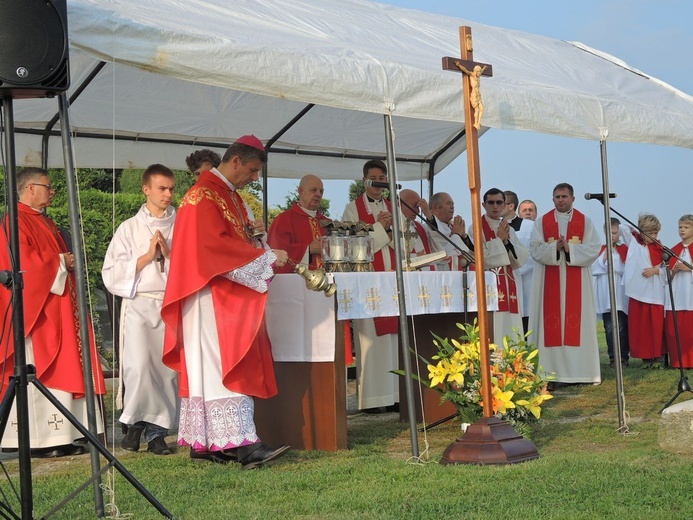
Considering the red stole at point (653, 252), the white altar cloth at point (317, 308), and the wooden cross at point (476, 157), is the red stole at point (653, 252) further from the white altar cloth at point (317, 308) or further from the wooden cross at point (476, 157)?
the wooden cross at point (476, 157)

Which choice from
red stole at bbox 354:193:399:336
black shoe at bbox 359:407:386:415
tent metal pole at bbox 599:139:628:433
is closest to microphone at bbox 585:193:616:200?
tent metal pole at bbox 599:139:628:433

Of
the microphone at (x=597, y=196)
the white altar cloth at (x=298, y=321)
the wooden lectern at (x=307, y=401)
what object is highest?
the microphone at (x=597, y=196)

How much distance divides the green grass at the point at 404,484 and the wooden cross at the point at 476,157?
645 millimetres

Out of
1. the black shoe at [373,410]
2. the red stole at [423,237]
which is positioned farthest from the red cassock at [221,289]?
the red stole at [423,237]

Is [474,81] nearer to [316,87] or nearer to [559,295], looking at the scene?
[316,87]

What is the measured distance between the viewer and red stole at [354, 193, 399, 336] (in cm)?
908

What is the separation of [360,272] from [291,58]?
170cm

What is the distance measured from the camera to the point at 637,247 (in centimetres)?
1427

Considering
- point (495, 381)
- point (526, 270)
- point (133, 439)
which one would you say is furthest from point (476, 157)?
point (526, 270)

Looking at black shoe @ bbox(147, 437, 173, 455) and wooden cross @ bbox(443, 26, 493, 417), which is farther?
black shoe @ bbox(147, 437, 173, 455)

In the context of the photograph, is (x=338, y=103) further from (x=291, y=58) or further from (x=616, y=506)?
(x=616, y=506)

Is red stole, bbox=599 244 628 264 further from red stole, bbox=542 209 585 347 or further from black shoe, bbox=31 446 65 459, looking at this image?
black shoe, bbox=31 446 65 459

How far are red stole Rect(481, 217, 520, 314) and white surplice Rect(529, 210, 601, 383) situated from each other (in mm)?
664

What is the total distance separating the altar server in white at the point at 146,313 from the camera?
7352 millimetres
